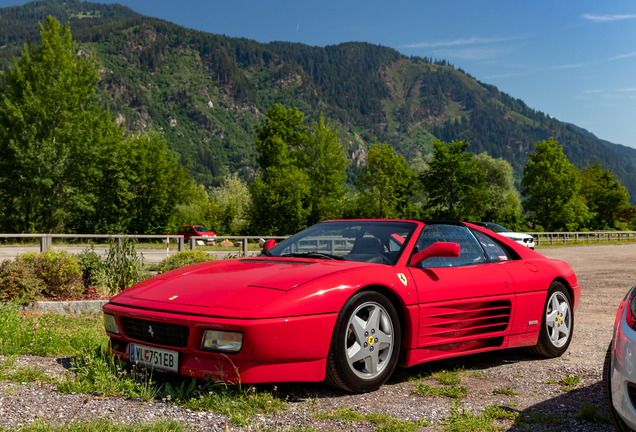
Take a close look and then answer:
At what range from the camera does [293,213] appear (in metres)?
50.6

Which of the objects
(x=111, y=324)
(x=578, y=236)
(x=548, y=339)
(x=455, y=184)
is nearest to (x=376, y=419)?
(x=111, y=324)

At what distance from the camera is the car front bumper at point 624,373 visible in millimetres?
2537

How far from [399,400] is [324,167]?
5002 centimetres

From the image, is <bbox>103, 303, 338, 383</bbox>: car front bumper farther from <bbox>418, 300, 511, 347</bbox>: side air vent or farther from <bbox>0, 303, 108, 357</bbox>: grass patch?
<bbox>0, 303, 108, 357</bbox>: grass patch

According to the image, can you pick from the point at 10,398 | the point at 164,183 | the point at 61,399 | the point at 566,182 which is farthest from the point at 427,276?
the point at 566,182

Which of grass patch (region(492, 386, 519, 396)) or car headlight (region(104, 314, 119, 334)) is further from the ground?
car headlight (region(104, 314, 119, 334))

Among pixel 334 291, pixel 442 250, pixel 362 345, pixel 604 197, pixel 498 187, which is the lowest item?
pixel 362 345

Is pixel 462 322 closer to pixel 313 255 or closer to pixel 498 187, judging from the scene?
pixel 313 255

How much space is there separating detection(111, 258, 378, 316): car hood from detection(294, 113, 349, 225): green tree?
48.1m

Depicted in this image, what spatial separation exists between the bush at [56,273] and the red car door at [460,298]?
20.6 feet

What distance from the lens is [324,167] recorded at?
53656mm

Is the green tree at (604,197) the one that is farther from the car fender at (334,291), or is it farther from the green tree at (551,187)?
the car fender at (334,291)

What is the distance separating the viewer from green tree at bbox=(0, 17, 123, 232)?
118ft

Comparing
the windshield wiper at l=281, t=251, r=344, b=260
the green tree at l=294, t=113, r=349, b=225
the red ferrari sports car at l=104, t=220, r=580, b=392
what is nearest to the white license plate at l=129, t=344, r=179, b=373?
the red ferrari sports car at l=104, t=220, r=580, b=392
